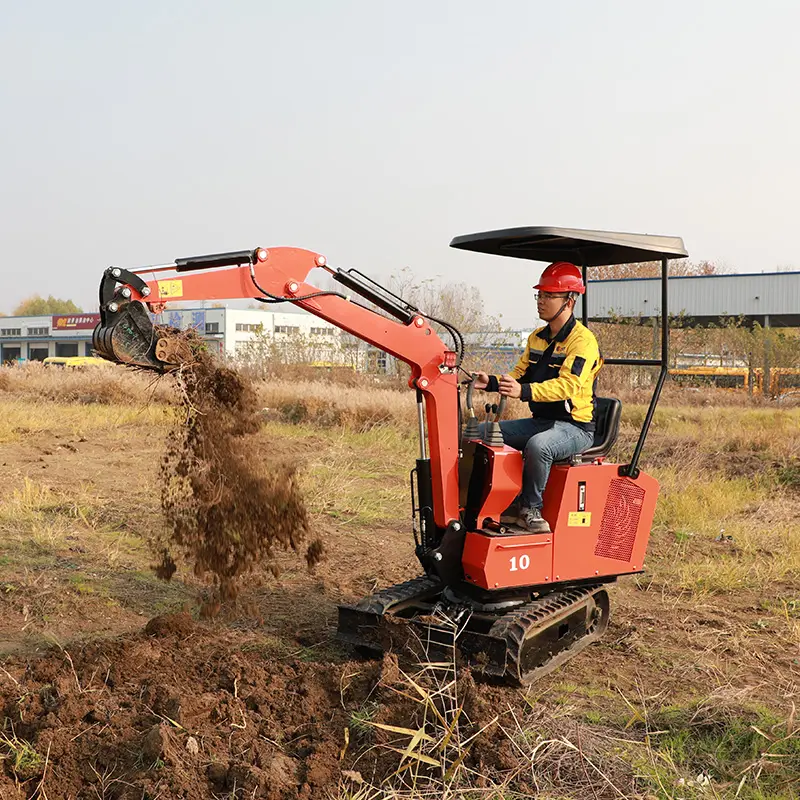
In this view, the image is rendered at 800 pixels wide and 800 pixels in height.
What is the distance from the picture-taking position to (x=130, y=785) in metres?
3.78

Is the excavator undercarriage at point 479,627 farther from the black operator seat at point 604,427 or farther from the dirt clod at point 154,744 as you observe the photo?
the dirt clod at point 154,744

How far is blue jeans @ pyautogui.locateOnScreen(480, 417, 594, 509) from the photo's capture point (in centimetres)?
540

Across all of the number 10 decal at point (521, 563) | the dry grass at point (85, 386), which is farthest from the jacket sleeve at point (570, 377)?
the dry grass at point (85, 386)

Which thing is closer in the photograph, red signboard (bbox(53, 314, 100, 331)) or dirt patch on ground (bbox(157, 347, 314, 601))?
dirt patch on ground (bbox(157, 347, 314, 601))

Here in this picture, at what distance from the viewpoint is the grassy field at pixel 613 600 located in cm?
407

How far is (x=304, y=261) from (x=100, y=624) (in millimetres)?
2940

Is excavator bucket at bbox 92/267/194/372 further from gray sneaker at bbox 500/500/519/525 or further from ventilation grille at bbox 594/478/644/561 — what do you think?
ventilation grille at bbox 594/478/644/561

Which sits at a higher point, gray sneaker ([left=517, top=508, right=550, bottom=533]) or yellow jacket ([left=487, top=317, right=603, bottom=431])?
yellow jacket ([left=487, top=317, right=603, bottom=431])

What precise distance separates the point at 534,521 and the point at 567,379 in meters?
0.89

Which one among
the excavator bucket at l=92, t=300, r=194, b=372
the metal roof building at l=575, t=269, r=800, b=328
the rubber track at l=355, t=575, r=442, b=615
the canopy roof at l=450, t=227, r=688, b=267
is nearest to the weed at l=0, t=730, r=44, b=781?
the excavator bucket at l=92, t=300, r=194, b=372

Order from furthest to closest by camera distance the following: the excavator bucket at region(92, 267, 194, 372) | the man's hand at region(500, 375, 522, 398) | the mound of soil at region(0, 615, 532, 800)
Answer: the man's hand at region(500, 375, 522, 398) → the excavator bucket at region(92, 267, 194, 372) → the mound of soil at region(0, 615, 532, 800)

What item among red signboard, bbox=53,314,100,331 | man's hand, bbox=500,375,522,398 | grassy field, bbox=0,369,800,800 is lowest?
grassy field, bbox=0,369,800,800

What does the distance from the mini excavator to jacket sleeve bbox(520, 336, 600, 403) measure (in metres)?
0.24

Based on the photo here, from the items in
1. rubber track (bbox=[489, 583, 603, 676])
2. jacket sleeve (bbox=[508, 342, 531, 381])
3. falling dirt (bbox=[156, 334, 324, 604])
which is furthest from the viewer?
jacket sleeve (bbox=[508, 342, 531, 381])
